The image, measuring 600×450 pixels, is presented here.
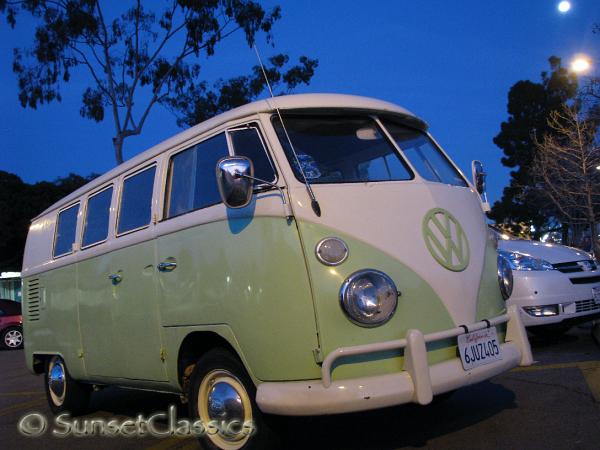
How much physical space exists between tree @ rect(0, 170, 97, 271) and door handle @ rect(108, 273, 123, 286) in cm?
3219

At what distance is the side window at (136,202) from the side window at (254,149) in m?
1.08

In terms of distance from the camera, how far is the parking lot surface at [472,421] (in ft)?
13.4

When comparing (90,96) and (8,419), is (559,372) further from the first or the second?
(90,96)

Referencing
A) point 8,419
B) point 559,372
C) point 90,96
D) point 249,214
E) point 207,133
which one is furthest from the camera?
point 90,96

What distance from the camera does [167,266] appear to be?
4477 millimetres

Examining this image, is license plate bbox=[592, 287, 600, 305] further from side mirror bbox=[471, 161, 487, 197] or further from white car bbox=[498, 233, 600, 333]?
side mirror bbox=[471, 161, 487, 197]

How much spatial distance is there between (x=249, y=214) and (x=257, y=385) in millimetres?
1014

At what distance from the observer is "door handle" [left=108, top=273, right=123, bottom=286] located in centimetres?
515

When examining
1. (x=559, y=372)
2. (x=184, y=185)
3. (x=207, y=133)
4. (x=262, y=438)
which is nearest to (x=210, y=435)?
→ (x=262, y=438)

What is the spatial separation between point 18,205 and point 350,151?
117 feet

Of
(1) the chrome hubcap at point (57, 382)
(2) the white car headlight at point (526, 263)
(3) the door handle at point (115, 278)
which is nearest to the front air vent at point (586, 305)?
(2) the white car headlight at point (526, 263)

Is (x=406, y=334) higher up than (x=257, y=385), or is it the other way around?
(x=406, y=334)

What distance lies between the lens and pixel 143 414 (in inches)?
244

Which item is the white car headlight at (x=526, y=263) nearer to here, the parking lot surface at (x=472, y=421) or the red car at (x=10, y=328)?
the parking lot surface at (x=472, y=421)
